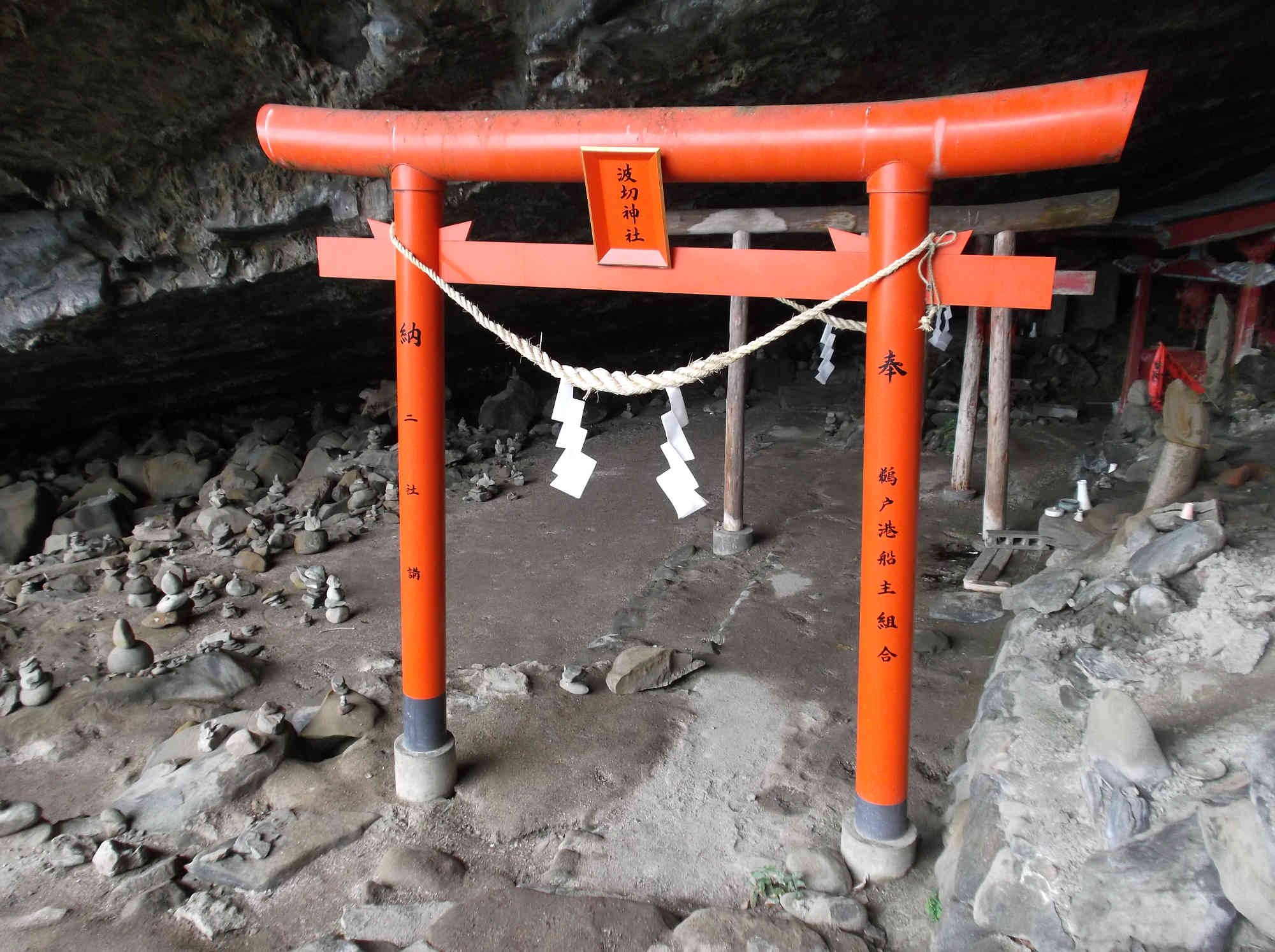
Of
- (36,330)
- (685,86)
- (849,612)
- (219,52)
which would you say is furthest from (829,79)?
(36,330)

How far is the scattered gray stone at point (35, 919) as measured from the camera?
11.0ft

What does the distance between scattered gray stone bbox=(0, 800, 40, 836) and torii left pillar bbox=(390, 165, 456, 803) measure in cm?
179

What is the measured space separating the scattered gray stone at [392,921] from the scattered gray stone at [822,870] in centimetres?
144

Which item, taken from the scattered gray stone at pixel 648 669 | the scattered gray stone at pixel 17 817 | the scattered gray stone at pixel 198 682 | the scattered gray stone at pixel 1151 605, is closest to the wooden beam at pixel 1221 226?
the scattered gray stone at pixel 1151 605

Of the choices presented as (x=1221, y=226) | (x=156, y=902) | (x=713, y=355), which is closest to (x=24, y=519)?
(x=156, y=902)

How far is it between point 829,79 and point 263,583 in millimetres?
6350

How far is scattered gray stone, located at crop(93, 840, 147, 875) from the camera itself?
12.0 ft

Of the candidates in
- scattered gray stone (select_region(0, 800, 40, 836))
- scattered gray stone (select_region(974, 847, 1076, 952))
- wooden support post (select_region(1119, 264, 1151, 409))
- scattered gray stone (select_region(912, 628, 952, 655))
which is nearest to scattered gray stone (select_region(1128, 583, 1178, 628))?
scattered gray stone (select_region(912, 628, 952, 655))

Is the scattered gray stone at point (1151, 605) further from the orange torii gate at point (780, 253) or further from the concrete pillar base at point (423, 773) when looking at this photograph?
the concrete pillar base at point (423, 773)

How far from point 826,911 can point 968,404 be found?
603 cm

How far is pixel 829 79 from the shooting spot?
629cm

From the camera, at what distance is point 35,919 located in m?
3.41

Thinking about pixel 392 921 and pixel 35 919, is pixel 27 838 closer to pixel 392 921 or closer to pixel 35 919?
pixel 35 919

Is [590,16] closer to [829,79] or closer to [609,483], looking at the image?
[829,79]
